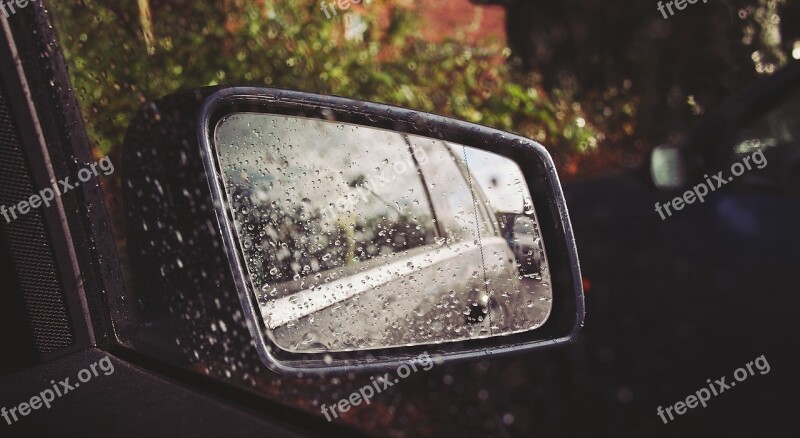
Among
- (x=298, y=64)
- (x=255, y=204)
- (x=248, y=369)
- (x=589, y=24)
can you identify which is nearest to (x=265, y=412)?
(x=248, y=369)

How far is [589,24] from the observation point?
33.8ft

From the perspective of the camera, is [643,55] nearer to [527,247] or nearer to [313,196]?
[527,247]

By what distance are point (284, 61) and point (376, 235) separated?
3797mm

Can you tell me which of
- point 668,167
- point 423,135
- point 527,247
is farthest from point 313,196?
point 668,167

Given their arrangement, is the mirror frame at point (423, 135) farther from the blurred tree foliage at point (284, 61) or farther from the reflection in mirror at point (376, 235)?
the blurred tree foliage at point (284, 61)

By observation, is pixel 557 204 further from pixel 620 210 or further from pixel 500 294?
pixel 620 210

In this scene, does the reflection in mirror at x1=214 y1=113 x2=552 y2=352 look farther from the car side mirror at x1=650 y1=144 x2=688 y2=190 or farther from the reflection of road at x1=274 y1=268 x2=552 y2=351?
the car side mirror at x1=650 y1=144 x2=688 y2=190

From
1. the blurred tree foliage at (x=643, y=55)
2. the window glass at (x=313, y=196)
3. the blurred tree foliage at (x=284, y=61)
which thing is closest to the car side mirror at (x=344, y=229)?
the window glass at (x=313, y=196)

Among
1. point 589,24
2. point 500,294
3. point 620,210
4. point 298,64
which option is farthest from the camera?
point 589,24

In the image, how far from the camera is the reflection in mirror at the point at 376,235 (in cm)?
136

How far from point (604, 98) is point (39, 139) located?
348 inches

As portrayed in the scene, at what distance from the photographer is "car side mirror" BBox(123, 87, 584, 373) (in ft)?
4.35

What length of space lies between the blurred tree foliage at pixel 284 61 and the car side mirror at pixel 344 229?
0.27 metres

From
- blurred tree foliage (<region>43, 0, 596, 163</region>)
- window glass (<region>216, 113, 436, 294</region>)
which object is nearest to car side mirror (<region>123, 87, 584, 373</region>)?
window glass (<region>216, 113, 436, 294</region>)
